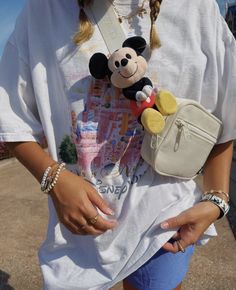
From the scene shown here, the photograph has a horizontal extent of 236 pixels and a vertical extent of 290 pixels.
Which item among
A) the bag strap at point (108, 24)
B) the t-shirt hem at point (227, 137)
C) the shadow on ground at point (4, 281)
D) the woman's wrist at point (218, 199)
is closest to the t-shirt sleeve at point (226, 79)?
the t-shirt hem at point (227, 137)

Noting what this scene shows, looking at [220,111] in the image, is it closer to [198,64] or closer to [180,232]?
[198,64]

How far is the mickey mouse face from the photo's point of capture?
107cm

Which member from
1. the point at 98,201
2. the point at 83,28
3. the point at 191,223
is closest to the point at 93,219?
the point at 98,201

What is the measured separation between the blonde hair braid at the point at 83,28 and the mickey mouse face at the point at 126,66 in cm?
11

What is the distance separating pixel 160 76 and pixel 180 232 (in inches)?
17.3

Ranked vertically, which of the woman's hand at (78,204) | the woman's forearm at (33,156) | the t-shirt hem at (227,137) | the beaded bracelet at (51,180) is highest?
the woman's forearm at (33,156)

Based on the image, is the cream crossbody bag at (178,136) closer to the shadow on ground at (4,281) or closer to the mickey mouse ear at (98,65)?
the mickey mouse ear at (98,65)

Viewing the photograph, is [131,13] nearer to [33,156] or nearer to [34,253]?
[33,156]

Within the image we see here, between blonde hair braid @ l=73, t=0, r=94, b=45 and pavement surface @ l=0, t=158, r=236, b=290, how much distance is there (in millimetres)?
1909

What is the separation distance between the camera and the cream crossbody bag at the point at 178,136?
3.65 ft

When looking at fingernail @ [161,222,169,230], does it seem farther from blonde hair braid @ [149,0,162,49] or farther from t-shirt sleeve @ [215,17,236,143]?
blonde hair braid @ [149,0,162,49]

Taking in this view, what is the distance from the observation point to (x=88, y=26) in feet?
3.77

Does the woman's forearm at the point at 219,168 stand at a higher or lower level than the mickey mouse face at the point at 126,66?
lower

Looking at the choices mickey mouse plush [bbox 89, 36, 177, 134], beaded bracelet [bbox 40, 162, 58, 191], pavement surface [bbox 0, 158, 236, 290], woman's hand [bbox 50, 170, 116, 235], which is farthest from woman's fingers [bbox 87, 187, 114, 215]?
pavement surface [bbox 0, 158, 236, 290]
